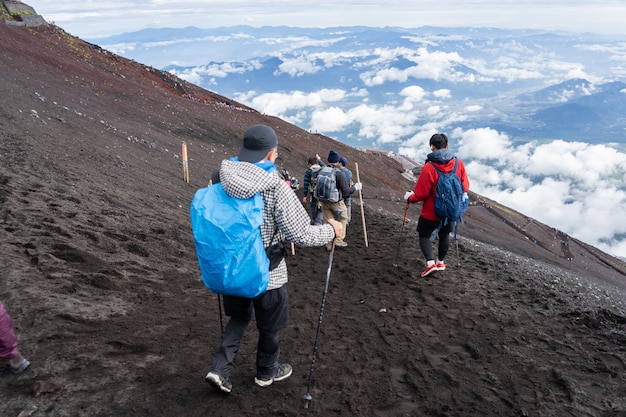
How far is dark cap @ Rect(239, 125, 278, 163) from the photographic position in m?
3.89

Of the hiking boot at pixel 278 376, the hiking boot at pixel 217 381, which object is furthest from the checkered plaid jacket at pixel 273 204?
the hiking boot at pixel 278 376

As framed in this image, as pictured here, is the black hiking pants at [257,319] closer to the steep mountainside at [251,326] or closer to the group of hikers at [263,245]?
the group of hikers at [263,245]

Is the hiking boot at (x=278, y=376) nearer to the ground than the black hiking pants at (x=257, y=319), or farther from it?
nearer to the ground

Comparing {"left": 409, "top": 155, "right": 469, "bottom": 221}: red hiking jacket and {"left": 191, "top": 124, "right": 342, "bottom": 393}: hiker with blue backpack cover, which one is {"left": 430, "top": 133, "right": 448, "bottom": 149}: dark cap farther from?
{"left": 191, "top": 124, "right": 342, "bottom": 393}: hiker with blue backpack cover

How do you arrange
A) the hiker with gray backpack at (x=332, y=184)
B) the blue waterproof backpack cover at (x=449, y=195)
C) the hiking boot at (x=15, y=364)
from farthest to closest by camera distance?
the hiker with gray backpack at (x=332, y=184)
the blue waterproof backpack cover at (x=449, y=195)
the hiking boot at (x=15, y=364)

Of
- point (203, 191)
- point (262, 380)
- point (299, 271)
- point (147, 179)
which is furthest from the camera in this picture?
point (147, 179)

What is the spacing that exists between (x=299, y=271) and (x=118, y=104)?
21832 mm

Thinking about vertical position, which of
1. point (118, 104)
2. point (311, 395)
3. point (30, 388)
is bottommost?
point (118, 104)

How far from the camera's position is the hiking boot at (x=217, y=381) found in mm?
4109

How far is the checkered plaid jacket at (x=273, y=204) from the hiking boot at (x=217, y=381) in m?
1.01

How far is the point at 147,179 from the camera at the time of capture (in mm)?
13523

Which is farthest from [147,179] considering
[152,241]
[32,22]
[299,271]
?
[32,22]

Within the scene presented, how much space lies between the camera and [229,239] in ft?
11.8

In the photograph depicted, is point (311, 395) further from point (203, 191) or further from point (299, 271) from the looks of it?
point (299, 271)
